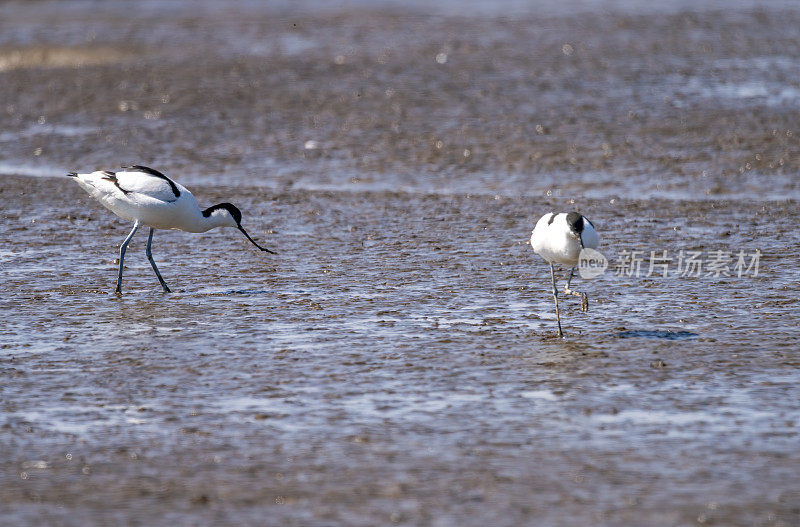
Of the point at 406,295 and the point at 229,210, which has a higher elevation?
the point at 229,210

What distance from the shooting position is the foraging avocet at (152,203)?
9328 mm

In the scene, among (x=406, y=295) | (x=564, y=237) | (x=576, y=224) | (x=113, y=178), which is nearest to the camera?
(x=576, y=224)

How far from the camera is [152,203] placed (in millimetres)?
9312

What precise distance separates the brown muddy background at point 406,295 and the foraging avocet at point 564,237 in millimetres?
509

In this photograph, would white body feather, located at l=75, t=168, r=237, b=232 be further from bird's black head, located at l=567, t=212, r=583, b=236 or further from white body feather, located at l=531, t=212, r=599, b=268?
bird's black head, located at l=567, t=212, r=583, b=236

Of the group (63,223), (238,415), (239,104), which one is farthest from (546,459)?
(239,104)

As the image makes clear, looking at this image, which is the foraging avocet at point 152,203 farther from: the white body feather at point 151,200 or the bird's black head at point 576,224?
the bird's black head at point 576,224

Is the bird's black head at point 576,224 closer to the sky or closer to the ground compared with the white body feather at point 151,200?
closer to the ground

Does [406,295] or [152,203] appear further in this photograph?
[152,203]

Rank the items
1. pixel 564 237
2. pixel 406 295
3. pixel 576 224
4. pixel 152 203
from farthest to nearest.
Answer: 1. pixel 152 203
2. pixel 406 295
3. pixel 564 237
4. pixel 576 224

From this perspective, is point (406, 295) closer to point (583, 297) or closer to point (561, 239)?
point (583, 297)

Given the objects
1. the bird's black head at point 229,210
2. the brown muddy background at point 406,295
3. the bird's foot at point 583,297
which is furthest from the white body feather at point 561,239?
the bird's black head at point 229,210

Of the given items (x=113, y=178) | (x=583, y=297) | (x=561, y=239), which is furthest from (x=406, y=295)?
(x=113, y=178)

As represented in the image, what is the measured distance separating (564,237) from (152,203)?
340cm
